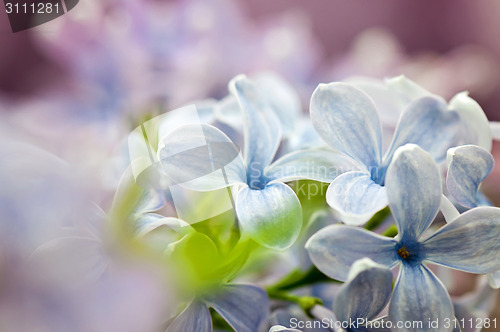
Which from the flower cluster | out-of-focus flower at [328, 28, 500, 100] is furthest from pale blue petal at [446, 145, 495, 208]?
out-of-focus flower at [328, 28, 500, 100]

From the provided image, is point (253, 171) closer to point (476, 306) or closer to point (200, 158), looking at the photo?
point (200, 158)

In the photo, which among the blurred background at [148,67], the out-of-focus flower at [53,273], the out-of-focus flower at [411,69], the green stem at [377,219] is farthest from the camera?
the out-of-focus flower at [411,69]

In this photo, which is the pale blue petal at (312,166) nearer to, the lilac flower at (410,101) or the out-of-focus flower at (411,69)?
the lilac flower at (410,101)

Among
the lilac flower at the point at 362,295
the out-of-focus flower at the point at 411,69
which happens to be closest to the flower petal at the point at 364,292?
the lilac flower at the point at 362,295

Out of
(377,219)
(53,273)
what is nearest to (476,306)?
(377,219)

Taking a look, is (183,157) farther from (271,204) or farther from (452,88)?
(452,88)

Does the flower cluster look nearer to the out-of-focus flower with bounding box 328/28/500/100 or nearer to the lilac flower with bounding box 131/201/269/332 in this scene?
the lilac flower with bounding box 131/201/269/332

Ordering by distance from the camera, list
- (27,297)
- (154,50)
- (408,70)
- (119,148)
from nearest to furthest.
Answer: (27,297), (119,148), (154,50), (408,70)

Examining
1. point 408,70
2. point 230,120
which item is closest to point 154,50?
point 230,120
